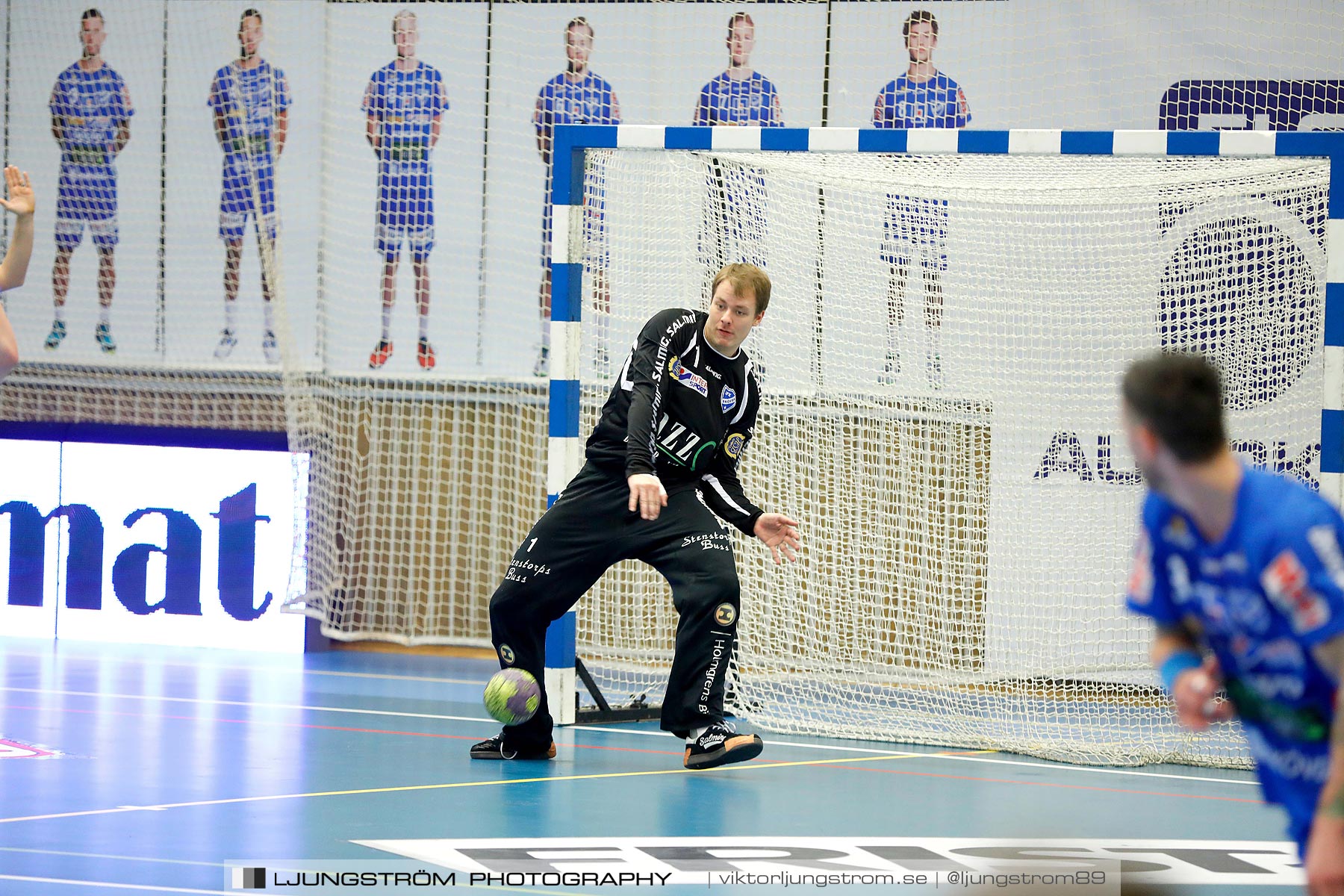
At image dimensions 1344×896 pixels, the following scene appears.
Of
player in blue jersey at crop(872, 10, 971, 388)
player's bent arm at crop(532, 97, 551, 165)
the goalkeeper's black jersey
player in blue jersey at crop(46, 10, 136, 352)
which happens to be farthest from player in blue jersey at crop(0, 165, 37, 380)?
player in blue jersey at crop(46, 10, 136, 352)

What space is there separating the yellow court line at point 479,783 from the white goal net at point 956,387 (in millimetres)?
900

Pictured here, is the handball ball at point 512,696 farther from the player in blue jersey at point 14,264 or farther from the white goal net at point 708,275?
the player in blue jersey at point 14,264

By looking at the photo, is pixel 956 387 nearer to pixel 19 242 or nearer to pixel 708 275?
pixel 708 275

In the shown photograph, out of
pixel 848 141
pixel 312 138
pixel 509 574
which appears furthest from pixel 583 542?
pixel 312 138

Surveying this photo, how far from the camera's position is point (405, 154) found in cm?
1123

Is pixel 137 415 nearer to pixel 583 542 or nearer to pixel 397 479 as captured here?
pixel 397 479

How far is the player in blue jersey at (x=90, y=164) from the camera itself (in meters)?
11.8

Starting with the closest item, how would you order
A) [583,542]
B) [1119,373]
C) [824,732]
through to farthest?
1. [583,542]
2. [824,732]
3. [1119,373]

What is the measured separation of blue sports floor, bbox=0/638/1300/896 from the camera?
177 inches

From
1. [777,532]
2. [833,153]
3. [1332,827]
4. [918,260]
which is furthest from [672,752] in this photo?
[1332,827]

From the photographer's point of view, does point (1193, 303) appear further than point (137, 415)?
No

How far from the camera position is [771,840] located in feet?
16.8

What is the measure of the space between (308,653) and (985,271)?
521 cm

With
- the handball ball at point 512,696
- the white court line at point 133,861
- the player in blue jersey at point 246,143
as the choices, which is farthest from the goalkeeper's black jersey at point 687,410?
the player in blue jersey at point 246,143
